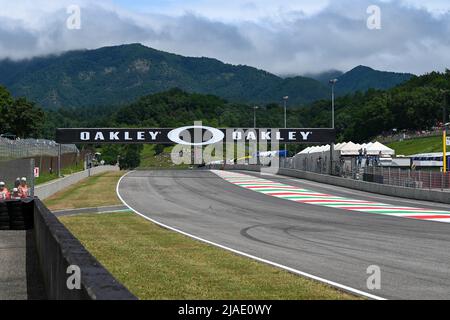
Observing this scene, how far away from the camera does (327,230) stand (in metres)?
18.0

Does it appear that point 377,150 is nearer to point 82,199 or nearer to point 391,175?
point 391,175

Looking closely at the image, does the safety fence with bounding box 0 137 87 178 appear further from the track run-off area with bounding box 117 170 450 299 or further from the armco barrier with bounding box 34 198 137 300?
the armco barrier with bounding box 34 198 137 300

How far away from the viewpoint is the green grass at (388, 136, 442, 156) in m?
108

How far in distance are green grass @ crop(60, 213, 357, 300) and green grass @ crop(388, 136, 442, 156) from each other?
96024 mm

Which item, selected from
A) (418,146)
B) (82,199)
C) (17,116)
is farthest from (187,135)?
(418,146)

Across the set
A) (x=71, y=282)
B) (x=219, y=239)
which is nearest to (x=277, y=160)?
(x=219, y=239)

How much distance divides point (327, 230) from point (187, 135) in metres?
34.1

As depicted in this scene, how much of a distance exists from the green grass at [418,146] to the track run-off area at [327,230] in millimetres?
74781

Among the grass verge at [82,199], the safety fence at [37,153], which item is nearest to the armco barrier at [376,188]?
the grass verge at [82,199]

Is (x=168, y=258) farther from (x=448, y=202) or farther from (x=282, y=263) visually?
(x=448, y=202)

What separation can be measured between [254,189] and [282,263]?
27854 millimetres

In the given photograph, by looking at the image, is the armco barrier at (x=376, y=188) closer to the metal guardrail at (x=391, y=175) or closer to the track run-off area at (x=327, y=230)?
the metal guardrail at (x=391, y=175)

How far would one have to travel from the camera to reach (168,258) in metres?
12.3

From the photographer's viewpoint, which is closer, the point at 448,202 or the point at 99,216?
the point at 99,216
